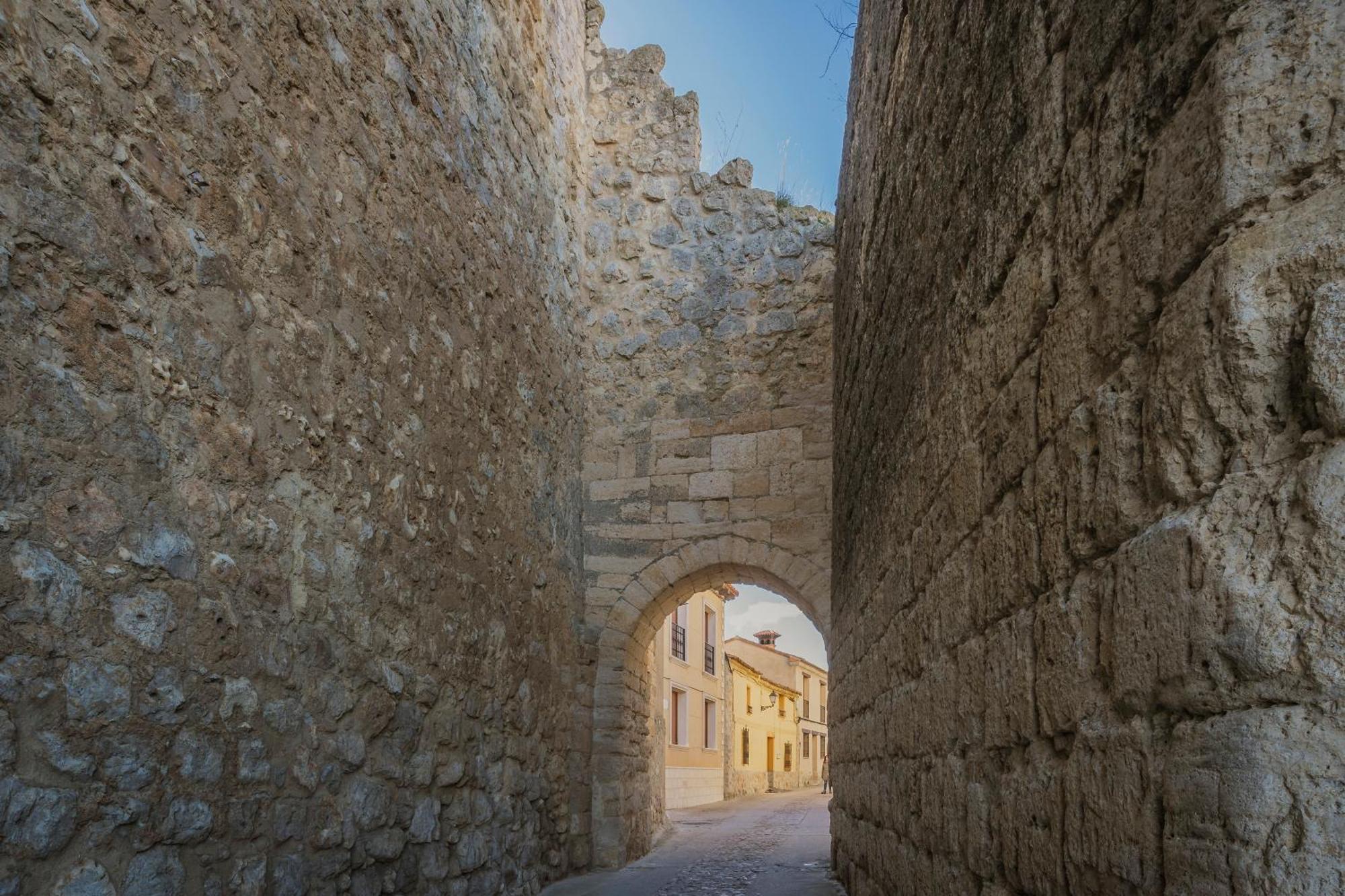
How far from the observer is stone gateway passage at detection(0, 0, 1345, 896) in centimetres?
102

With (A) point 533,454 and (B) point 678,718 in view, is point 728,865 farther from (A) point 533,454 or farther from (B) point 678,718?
(B) point 678,718

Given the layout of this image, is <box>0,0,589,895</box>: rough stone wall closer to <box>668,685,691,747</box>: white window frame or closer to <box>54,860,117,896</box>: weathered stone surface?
<box>54,860,117,896</box>: weathered stone surface

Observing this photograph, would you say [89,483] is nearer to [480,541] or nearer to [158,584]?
[158,584]

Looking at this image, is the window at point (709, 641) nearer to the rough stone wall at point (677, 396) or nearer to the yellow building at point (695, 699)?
the yellow building at point (695, 699)

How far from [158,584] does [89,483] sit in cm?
35

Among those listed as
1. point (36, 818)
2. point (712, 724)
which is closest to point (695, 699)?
point (712, 724)

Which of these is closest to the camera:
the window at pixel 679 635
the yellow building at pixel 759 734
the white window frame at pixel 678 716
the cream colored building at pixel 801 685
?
the white window frame at pixel 678 716

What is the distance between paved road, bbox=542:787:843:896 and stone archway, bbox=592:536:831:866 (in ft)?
1.03

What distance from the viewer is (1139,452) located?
124 cm

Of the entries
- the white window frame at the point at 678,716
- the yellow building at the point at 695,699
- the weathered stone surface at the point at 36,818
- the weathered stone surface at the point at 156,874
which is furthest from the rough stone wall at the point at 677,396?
the white window frame at the point at 678,716

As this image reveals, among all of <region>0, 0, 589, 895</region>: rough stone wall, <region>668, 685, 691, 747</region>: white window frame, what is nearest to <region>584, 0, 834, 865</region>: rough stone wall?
<region>0, 0, 589, 895</region>: rough stone wall

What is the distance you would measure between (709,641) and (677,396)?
13.5 metres

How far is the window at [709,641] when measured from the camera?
20000mm

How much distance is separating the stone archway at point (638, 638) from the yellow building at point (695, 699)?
7.47 meters
